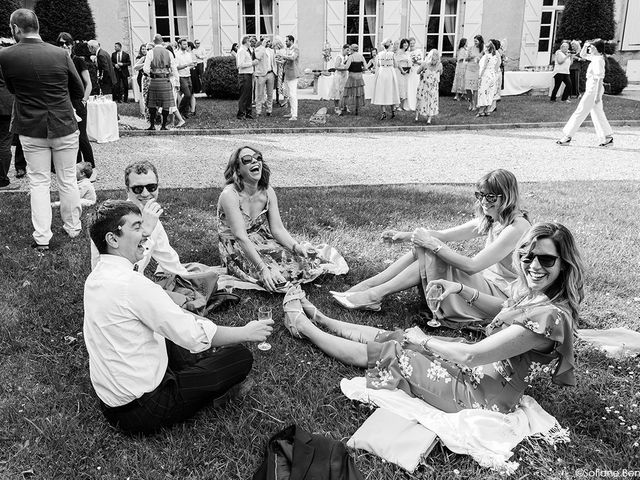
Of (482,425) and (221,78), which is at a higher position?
(221,78)

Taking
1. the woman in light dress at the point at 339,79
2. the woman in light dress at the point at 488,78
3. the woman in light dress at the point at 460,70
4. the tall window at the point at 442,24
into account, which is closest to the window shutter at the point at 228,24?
the woman in light dress at the point at 339,79

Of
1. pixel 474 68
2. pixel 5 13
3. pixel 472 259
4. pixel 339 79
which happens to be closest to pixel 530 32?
pixel 474 68

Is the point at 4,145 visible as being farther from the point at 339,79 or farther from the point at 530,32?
the point at 530,32

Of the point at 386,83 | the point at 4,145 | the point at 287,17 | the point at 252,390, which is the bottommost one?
the point at 252,390

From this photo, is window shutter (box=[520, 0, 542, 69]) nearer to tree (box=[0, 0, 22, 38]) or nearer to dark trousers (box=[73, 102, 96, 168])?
tree (box=[0, 0, 22, 38])

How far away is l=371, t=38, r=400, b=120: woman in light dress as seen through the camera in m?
13.7

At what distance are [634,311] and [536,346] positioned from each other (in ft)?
6.88

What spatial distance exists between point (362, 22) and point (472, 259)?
19.0 meters

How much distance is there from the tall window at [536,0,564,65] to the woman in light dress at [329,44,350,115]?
938 cm

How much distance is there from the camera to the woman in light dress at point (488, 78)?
13945 millimetres

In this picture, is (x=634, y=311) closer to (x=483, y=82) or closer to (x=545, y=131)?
(x=545, y=131)

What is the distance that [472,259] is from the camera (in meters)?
3.88

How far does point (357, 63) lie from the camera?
45.9ft

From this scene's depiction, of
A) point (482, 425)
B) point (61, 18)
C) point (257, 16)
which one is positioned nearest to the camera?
point (482, 425)
